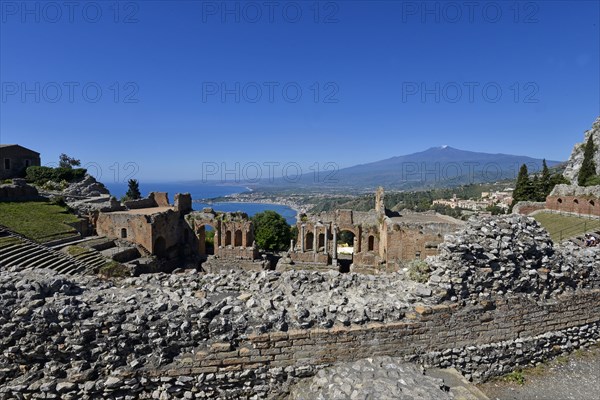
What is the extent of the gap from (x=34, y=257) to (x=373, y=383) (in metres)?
19.8

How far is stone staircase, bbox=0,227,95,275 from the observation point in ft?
53.4

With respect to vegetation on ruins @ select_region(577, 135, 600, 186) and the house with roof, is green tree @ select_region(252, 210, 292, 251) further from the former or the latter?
vegetation on ruins @ select_region(577, 135, 600, 186)

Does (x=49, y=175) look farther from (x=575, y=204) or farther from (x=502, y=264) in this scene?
(x=575, y=204)

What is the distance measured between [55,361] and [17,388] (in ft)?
2.26

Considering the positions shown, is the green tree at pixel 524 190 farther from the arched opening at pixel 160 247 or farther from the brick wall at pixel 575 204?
the arched opening at pixel 160 247

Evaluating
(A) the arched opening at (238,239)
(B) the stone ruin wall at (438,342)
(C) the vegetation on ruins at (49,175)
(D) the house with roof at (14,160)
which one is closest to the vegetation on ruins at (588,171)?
(B) the stone ruin wall at (438,342)

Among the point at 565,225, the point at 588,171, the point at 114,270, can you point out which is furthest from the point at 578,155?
the point at 114,270

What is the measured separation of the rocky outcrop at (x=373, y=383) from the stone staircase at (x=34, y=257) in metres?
16.1

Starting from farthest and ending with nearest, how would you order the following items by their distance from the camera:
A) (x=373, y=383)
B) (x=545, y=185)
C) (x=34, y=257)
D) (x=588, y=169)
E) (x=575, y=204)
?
(x=545, y=185) < (x=588, y=169) < (x=575, y=204) < (x=34, y=257) < (x=373, y=383)

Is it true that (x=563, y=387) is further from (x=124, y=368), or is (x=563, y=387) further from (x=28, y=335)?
(x=28, y=335)

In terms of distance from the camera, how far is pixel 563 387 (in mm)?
6590

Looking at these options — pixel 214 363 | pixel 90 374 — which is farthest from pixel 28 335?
pixel 214 363

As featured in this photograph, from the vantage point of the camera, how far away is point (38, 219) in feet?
76.2

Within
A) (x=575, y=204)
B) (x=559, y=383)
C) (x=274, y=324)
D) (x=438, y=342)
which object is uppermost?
(x=575, y=204)
